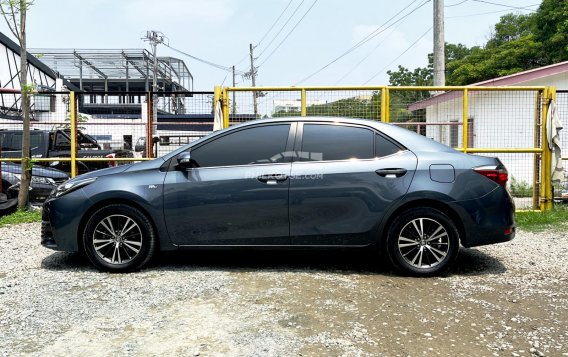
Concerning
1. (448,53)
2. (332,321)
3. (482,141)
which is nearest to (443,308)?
(332,321)

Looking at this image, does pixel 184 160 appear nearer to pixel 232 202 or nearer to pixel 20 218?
pixel 232 202

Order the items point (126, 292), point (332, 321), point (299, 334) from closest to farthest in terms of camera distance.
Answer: point (299, 334), point (332, 321), point (126, 292)

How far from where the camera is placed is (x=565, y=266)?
5.46 meters

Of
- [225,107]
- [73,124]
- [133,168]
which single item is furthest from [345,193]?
[73,124]

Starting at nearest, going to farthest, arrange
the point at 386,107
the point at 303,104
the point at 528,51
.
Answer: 1. the point at 303,104
2. the point at 386,107
3. the point at 528,51

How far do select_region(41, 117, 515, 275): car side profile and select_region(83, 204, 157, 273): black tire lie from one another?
0.03ft

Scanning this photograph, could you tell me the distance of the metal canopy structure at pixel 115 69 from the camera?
1989 inches

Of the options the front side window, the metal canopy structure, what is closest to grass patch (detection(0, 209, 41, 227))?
the front side window

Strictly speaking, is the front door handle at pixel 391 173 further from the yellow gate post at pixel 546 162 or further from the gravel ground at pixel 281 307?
the yellow gate post at pixel 546 162

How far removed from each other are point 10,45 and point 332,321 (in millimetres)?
27747

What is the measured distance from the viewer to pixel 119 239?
5.08 metres

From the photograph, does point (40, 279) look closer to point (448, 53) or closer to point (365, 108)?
point (365, 108)

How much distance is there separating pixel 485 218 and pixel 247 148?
251 centimetres

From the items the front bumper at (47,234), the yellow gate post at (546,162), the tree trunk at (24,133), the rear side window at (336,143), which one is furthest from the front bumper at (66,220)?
the yellow gate post at (546,162)
